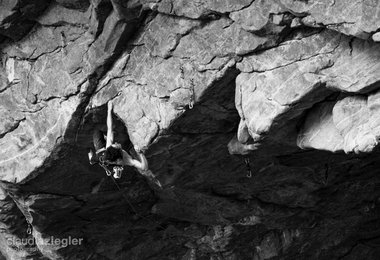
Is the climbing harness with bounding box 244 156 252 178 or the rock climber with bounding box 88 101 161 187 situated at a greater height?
the rock climber with bounding box 88 101 161 187

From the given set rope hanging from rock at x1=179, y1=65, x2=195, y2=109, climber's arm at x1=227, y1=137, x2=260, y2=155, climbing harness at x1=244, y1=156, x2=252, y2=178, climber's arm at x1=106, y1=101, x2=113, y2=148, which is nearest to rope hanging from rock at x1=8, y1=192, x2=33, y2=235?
climber's arm at x1=106, y1=101, x2=113, y2=148

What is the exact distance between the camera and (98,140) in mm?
14891

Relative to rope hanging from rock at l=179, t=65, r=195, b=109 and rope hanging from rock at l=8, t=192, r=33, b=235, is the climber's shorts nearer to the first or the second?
rope hanging from rock at l=179, t=65, r=195, b=109

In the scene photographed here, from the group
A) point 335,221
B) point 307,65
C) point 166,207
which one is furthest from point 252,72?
point 335,221

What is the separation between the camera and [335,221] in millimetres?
19156

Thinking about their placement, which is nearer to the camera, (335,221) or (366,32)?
(366,32)

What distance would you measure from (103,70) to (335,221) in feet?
27.1

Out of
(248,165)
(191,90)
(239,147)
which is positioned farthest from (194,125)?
(248,165)

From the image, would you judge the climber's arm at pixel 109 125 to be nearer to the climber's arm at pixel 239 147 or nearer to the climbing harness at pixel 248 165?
the climber's arm at pixel 239 147

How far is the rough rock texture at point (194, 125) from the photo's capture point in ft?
37.7

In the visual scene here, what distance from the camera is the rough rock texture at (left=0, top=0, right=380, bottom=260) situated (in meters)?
11.5

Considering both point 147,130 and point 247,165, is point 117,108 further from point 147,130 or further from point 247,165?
point 247,165

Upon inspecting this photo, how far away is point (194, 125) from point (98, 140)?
→ 2.22 meters

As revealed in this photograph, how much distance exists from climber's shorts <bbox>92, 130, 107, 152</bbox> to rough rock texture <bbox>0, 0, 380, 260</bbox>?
0.70 ft
